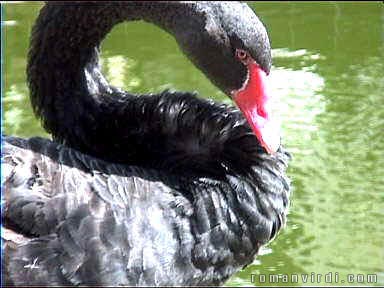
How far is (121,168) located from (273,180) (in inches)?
11.7

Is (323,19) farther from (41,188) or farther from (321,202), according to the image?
(41,188)

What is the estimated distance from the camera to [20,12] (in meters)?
4.92

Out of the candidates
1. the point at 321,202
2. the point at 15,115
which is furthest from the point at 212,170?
the point at 15,115

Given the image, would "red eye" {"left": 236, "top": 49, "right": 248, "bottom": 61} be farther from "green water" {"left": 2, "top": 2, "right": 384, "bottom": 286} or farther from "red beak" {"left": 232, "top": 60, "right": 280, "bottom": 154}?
"green water" {"left": 2, "top": 2, "right": 384, "bottom": 286}

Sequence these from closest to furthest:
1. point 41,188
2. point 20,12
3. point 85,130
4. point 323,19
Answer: point 41,188
point 85,130
point 323,19
point 20,12

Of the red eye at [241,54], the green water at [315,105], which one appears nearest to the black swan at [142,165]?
the red eye at [241,54]

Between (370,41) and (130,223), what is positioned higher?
(130,223)

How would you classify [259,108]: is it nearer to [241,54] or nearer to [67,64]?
[241,54]

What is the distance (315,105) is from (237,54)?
4.94 feet

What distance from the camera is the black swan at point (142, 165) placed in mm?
1463

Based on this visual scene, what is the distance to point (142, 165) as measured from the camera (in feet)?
5.65

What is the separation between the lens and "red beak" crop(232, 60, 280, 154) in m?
1.60

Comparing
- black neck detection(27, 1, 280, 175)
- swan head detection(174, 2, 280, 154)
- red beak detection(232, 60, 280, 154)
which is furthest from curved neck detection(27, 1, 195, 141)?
red beak detection(232, 60, 280, 154)

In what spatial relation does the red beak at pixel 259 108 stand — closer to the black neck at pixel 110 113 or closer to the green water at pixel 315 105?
the black neck at pixel 110 113
